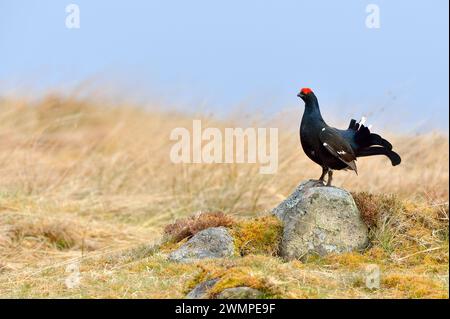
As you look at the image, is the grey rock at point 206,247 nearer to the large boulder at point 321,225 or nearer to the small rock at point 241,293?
the large boulder at point 321,225

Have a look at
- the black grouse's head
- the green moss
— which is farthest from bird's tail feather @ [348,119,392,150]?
the green moss

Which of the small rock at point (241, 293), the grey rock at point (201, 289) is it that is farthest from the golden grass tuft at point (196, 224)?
the small rock at point (241, 293)

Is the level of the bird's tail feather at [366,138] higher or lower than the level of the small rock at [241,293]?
higher

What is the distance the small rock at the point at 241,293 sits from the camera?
21.1ft

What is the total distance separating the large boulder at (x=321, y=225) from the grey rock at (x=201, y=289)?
1535 mm

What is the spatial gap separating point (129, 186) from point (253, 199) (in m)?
2.43

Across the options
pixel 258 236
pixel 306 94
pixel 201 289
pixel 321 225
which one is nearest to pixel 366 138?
pixel 306 94

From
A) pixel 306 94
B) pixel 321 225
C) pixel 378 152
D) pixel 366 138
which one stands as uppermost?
pixel 306 94

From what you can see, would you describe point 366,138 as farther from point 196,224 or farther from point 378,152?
point 196,224

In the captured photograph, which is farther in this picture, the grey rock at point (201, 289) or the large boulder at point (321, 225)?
the large boulder at point (321, 225)

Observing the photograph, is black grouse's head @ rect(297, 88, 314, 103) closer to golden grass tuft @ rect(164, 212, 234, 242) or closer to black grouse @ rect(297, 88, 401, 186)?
black grouse @ rect(297, 88, 401, 186)

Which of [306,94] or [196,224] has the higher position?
[306,94]

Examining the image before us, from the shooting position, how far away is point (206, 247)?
26.5 ft

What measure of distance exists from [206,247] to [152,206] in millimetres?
5526
